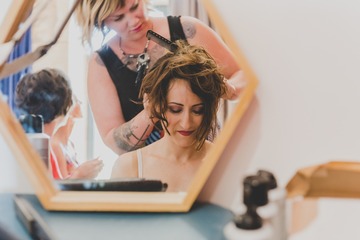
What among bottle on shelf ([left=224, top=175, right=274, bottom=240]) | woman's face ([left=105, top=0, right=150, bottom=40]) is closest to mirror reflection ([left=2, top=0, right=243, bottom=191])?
woman's face ([left=105, top=0, right=150, bottom=40])

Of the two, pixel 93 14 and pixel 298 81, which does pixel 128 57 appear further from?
pixel 298 81

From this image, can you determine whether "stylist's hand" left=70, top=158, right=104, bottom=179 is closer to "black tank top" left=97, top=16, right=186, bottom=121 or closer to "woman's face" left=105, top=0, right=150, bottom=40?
"black tank top" left=97, top=16, right=186, bottom=121

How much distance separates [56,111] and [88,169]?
0.13 m

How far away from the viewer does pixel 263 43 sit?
78cm

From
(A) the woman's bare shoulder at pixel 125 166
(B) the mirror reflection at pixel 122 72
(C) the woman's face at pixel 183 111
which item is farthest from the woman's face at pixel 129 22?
(A) the woman's bare shoulder at pixel 125 166

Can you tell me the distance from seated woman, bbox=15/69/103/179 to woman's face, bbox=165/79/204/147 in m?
0.16

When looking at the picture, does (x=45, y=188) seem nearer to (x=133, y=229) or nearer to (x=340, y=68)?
(x=133, y=229)

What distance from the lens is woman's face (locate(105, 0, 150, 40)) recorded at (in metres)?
0.76

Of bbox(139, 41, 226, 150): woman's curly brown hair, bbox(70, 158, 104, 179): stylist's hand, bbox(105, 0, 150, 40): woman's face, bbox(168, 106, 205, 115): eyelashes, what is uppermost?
bbox(105, 0, 150, 40): woman's face

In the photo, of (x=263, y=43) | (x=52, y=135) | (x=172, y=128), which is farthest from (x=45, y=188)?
(x=263, y=43)

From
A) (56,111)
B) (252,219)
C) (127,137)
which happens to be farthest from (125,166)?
(252,219)

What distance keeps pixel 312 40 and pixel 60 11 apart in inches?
19.0

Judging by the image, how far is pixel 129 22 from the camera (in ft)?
2.51

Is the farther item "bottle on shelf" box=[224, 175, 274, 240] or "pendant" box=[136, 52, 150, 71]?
"pendant" box=[136, 52, 150, 71]
